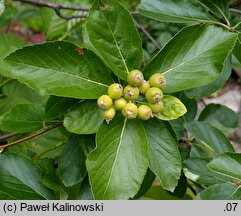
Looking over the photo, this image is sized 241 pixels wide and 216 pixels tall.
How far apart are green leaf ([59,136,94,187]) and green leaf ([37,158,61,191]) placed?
6 centimetres

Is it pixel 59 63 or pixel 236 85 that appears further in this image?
pixel 236 85

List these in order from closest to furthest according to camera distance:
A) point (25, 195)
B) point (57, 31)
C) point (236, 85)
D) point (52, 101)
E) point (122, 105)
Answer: point (122, 105)
point (52, 101)
point (25, 195)
point (57, 31)
point (236, 85)

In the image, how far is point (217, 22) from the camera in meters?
1.36

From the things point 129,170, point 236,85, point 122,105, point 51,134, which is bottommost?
point 129,170

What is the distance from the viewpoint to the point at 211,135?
137 centimetres

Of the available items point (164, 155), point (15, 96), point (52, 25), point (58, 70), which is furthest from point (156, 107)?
point (52, 25)

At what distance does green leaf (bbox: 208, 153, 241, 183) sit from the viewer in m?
1.12

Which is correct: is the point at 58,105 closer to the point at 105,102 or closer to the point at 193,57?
the point at 105,102

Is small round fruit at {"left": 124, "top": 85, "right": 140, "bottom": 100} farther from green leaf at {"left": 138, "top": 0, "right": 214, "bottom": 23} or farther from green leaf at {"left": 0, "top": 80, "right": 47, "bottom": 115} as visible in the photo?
green leaf at {"left": 0, "top": 80, "right": 47, "bottom": 115}

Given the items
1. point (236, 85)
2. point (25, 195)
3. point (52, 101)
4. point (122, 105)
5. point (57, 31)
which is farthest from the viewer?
point (236, 85)

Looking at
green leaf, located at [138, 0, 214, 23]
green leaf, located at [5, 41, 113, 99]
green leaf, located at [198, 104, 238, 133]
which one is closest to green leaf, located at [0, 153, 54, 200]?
green leaf, located at [5, 41, 113, 99]

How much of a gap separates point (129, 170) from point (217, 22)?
2.02 ft

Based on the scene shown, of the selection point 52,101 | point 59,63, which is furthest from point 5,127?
point 59,63
